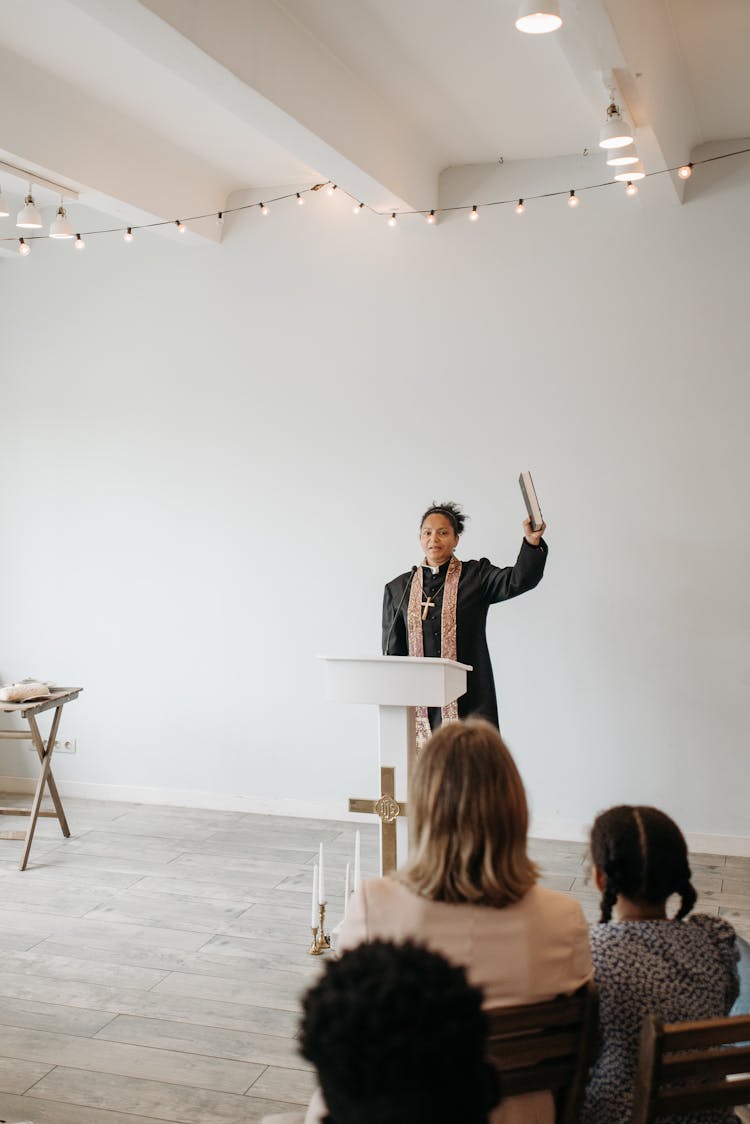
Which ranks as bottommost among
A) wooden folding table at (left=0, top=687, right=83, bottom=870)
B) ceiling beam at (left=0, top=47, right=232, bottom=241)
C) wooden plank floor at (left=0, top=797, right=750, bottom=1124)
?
wooden plank floor at (left=0, top=797, right=750, bottom=1124)

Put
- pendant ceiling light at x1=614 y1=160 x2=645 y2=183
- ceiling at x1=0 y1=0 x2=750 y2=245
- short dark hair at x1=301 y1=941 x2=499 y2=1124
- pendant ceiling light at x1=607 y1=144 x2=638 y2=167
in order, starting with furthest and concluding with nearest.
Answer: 1. pendant ceiling light at x1=614 y1=160 x2=645 y2=183
2. pendant ceiling light at x1=607 y1=144 x2=638 y2=167
3. ceiling at x1=0 y1=0 x2=750 y2=245
4. short dark hair at x1=301 y1=941 x2=499 y2=1124

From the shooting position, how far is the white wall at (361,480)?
16.4 feet

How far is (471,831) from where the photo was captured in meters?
1.66

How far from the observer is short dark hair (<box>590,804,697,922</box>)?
5.93ft

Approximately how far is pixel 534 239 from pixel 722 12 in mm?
1646

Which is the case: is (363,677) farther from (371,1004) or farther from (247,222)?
(247,222)

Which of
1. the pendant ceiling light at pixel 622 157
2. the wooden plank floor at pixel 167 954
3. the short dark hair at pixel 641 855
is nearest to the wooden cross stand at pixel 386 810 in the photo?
the wooden plank floor at pixel 167 954

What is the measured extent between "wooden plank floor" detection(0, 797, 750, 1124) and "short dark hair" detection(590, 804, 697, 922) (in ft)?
4.94

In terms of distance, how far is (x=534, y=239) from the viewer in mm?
5223

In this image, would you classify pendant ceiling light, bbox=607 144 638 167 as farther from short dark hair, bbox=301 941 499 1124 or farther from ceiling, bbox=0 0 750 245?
short dark hair, bbox=301 941 499 1124

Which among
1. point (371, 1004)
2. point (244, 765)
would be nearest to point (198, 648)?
point (244, 765)

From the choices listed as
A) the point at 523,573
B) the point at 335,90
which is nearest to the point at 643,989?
the point at 523,573

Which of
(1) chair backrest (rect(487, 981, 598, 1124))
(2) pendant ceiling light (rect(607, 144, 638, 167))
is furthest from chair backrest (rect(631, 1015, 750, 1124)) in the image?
(2) pendant ceiling light (rect(607, 144, 638, 167))

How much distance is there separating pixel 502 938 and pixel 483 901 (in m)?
0.06
